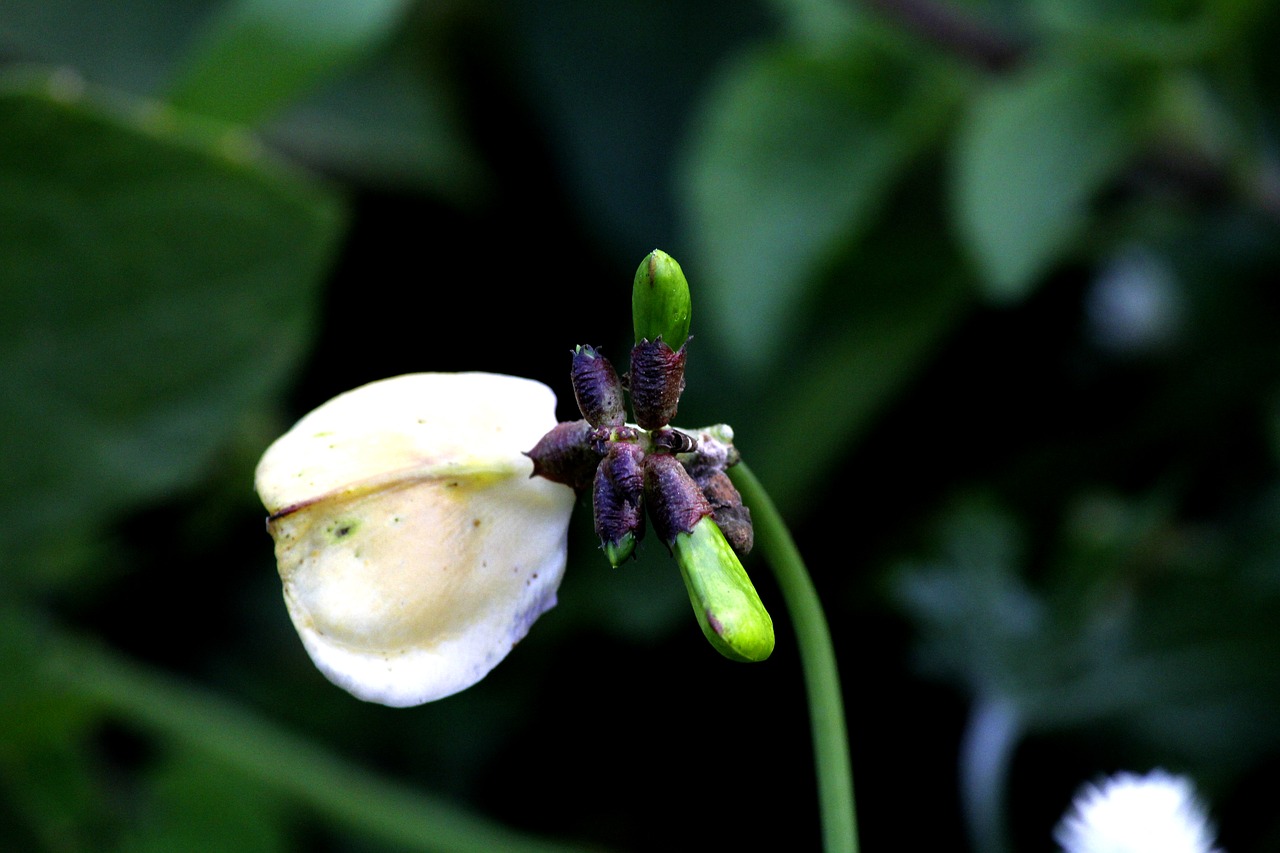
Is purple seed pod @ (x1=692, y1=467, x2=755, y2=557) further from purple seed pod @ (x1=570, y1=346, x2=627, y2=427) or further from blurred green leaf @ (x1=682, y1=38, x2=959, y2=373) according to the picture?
blurred green leaf @ (x1=682, y1=38, x2=959, y2=373)

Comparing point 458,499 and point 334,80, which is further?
point 334,80

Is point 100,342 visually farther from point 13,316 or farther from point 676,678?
point 676,678

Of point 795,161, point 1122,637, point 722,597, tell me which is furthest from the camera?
point 795,161

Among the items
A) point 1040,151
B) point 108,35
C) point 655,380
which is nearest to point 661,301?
point 655,380

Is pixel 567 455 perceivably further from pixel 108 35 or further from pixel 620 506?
pixel 108 35

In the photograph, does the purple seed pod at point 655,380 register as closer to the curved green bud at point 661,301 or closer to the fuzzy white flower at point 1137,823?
the curved green bud at point 661,301

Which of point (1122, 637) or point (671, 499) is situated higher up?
point (1122, 637)
